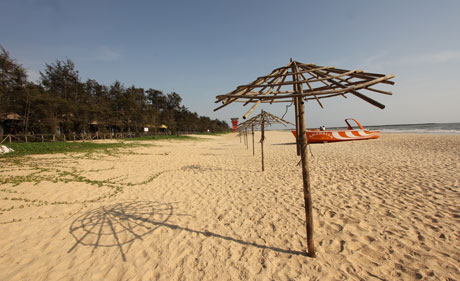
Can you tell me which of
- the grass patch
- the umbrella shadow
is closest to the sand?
the umbrella shadow

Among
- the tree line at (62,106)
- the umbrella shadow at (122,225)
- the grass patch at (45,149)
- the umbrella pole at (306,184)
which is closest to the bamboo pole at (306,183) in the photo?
the umbrella pole at (306,184)

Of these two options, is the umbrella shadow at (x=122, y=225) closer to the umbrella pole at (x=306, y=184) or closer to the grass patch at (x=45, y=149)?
the umbrella pole at (x=306, y=184)

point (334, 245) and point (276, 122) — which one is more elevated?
point (276, 122)

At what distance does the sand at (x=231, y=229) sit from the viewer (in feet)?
8.26

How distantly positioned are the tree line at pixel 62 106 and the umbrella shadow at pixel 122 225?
26555mm

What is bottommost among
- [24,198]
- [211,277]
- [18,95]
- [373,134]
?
[211,277]

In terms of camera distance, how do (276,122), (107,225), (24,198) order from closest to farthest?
(107,225) < (24,198) < (276,122)

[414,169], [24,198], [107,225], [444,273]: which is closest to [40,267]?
[107,225]

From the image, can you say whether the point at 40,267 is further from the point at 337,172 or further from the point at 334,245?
the point at 337,172

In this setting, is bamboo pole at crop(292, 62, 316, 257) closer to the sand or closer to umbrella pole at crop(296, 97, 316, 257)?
umbrella pole at crop(296, 97, 316, 257)

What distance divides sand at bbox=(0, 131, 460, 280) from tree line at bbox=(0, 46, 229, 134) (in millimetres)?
23502

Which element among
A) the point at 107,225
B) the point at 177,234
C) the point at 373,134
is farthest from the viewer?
the point at 373,134

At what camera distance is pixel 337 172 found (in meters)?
7.07

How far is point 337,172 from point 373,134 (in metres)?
17.7
